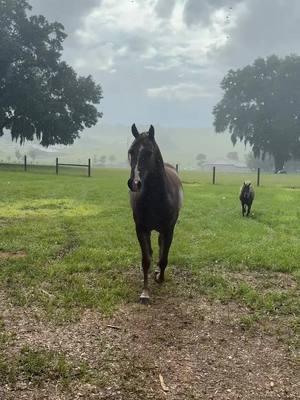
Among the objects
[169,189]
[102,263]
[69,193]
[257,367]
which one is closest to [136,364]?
[257,367]

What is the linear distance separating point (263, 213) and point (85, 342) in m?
13.0

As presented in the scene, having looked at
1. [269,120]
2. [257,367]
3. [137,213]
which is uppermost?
[269,120]

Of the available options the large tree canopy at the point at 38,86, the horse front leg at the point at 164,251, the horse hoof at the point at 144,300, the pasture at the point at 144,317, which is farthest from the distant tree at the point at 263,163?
the horse hoof at the point at 144,300

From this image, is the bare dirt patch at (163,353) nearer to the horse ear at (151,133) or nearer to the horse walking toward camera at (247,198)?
the horse ear at (151,133)

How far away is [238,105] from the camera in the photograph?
3110 inches

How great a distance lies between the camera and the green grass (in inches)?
284

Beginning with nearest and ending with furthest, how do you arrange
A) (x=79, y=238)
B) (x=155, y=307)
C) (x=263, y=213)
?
(x=155, y=307)
(x=79, y=238)
(x=263, y=213)

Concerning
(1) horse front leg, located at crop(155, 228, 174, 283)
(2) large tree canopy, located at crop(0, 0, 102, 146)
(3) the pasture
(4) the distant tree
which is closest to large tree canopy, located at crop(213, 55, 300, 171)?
(2) large tree canopy, located at crop(0, 0, 102, 146)

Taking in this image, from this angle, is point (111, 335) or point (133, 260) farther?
point (133, 260)

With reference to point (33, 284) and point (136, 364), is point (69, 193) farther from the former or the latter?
point (136, 364)

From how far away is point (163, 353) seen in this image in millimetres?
5375

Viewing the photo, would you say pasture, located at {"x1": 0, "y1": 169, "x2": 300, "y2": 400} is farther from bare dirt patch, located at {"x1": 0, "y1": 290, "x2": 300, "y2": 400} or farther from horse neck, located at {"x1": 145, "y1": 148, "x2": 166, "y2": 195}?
horse neck, located at {"x1": 145, "y1": 148, "x2": 166, "y2": 195}

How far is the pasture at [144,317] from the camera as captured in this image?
15.5ft

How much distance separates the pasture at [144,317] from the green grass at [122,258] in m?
0.04
